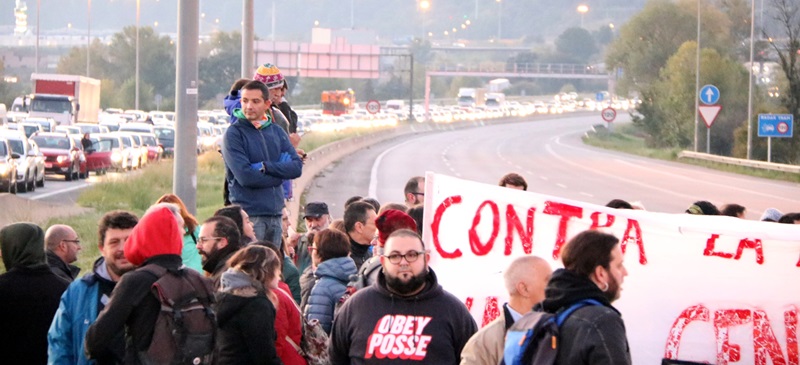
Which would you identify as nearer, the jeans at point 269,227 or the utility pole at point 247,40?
the jeans at point 269,227

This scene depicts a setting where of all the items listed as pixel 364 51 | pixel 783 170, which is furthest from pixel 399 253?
pixel 364 51

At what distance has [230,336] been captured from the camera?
21.0 feet

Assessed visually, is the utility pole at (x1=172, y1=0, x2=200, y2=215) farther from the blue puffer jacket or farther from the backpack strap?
the backpack strap

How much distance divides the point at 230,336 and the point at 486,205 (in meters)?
2.03

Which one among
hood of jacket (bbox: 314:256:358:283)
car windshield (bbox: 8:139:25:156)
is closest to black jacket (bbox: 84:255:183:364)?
hood of jacket (bbox: 314:256:358:283)

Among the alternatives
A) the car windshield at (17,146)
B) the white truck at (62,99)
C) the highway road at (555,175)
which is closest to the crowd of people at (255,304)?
the highway road at (555,175)

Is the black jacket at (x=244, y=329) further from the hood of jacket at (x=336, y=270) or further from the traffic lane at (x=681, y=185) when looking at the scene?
the traffic lane at (x=681, y=185)

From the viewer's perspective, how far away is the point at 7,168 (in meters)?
33.6

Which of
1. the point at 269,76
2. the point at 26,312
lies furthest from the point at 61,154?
the point at 26,312

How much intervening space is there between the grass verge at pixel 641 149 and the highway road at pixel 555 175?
91cm

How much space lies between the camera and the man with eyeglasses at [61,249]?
7844 millimetres

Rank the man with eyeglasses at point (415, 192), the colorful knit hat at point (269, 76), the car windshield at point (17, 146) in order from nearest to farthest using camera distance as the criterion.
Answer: the colorful knit hat at point (269, 76), the man with eyeglasses at point (415, 192), the car windshield at point (17, 146)

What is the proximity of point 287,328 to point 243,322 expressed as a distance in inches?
21.7

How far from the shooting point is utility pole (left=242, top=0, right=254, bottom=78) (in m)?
21.8
